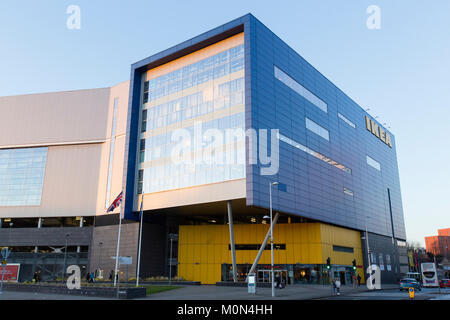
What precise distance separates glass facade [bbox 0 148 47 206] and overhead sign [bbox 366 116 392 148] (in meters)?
70.0

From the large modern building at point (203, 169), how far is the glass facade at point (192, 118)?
0.19 m

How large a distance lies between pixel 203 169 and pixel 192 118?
849 cm

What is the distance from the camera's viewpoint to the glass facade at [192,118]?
52.2 m

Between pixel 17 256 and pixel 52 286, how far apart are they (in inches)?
1697

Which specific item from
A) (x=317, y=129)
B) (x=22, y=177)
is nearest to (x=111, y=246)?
(x=22, y=177)

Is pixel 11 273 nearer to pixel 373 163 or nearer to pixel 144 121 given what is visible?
pixel 144 121

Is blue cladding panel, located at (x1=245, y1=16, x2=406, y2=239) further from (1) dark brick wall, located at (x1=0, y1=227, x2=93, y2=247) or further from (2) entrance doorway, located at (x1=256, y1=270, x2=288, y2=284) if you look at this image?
(1) dark brick wall, located at (x1=0, y1=227, x2=93, y2=247)

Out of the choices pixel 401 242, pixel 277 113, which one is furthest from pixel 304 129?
pixel 401 242

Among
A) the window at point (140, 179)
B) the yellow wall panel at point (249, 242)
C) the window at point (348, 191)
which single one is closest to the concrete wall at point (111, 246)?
the window at point (140, 179)

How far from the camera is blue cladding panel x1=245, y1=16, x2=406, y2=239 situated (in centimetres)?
5234

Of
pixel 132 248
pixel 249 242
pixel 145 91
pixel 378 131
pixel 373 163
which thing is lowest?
pixel 132 248

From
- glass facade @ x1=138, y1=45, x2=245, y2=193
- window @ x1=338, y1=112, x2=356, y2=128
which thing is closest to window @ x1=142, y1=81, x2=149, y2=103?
glass facade @ x1=138, y1=45, x2=245, y2=193

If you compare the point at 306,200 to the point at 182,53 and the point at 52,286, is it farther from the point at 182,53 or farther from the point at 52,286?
the point at 52,286

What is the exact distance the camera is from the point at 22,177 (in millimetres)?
76938
